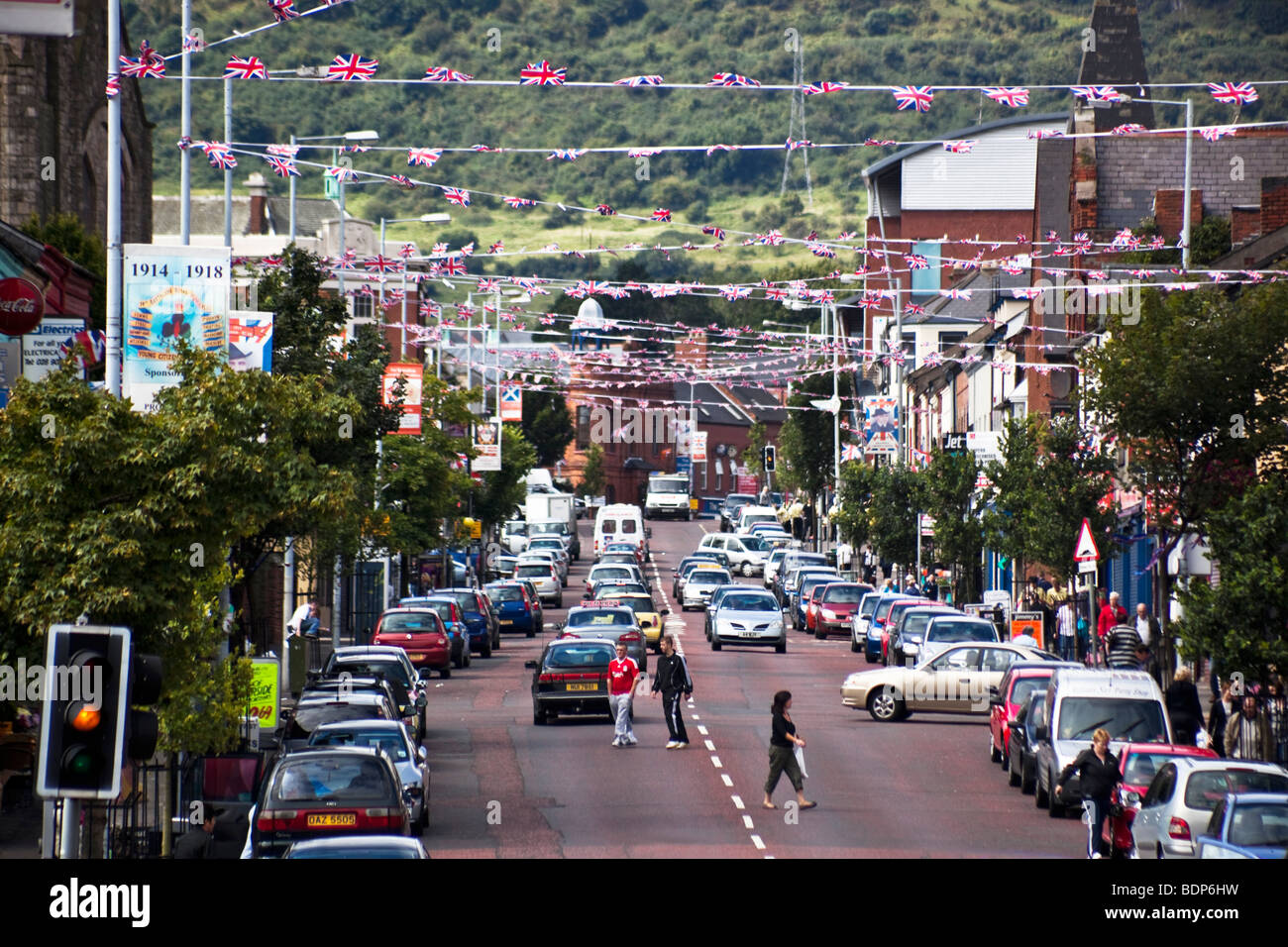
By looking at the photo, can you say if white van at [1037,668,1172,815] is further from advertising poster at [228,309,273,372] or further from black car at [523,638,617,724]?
advertising poster at [228,309,273,372]

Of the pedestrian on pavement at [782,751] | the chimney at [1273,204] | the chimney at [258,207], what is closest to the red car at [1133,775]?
the pedestrian on pavement at [782,751]

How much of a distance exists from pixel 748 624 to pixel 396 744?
27016 mm

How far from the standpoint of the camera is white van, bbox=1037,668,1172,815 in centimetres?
2269

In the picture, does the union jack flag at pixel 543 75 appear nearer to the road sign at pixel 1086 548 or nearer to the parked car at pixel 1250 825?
the parked car at pixel 1250 825

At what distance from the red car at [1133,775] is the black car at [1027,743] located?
9.94ft

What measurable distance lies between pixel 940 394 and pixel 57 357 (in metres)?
54.4

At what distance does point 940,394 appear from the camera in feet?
245

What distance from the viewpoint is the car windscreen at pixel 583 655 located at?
1256 inches

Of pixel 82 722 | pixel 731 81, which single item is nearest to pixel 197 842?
pixel 82 722

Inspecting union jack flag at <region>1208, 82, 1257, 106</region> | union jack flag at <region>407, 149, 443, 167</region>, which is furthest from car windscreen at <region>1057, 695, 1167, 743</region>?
union jack flag at <region>407, 149, 443, 167</region>

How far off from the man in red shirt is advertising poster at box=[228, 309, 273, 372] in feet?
23.1

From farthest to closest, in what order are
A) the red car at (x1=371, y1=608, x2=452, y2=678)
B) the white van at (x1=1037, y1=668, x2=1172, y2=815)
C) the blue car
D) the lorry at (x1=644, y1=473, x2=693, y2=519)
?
the lorry at (x1=644, y1=473, x2=693, y2=519), the blue car, the red car at (x1=371, y1=608, x2=452, y2=678), the white van at (x1=1037, y1=668, x2=1172, y2=815)

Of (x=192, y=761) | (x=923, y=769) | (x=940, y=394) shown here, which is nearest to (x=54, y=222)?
(x=192, y=761)

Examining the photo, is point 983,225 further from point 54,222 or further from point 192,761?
point 192,761
